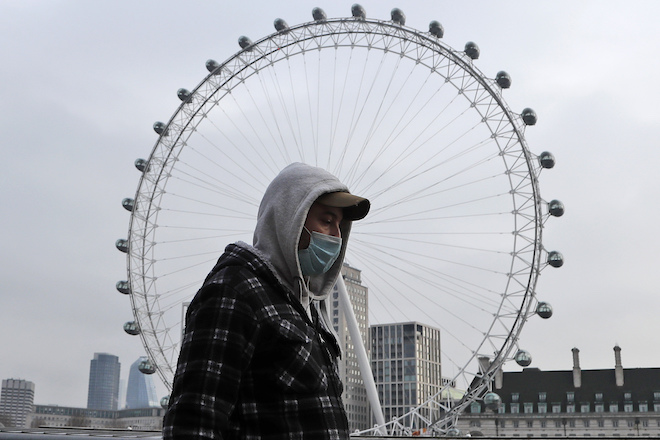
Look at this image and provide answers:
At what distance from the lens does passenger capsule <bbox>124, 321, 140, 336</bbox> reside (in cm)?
2759

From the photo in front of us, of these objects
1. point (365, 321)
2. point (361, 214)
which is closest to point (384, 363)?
point (365, 321)

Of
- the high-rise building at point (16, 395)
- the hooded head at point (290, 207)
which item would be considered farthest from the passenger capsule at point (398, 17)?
the high-rise building at point (16, 395)

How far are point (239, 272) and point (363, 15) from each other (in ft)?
81.7

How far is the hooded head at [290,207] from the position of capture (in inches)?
102

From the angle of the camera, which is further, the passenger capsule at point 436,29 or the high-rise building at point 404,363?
the high-rise building at point 404,363

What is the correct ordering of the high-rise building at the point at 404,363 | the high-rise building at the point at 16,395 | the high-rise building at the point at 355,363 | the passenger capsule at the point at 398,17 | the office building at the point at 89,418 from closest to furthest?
the passenger capsule at the point at 398,17 → the high-rise building at the point at 355,363 → the high-rise building at the point at 404,363 → the office building at the point at 89,418 → the high-rise building at the point at 16,395

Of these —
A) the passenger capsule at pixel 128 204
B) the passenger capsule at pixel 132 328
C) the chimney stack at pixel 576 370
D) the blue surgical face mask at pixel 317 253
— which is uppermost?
the passenger capsule at pixel 128 204

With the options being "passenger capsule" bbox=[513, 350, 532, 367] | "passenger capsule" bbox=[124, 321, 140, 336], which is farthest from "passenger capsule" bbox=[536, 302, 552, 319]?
"passenger capsule" bbox=[124, 321, 140, 336]

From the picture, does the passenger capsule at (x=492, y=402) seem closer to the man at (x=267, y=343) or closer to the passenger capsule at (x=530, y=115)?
the passenger capsule at (x=530, y=115)

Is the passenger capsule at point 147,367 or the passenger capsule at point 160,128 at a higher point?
the passenger capsule at point 160,128

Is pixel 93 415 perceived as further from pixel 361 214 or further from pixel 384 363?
pixel 361 214

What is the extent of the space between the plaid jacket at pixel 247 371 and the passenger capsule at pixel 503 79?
23.4 meters

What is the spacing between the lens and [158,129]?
92.0ft

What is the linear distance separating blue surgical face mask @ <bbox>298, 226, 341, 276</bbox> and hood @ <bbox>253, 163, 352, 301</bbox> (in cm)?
9
